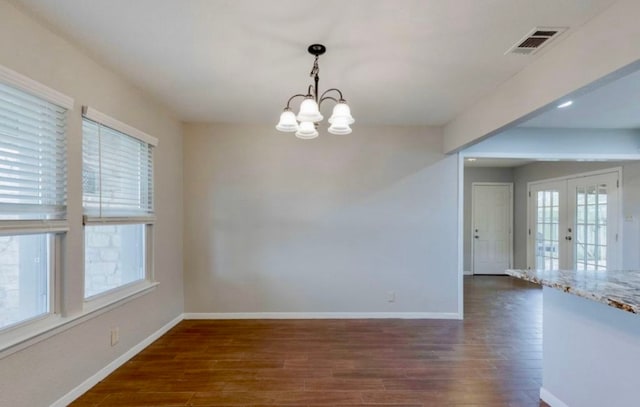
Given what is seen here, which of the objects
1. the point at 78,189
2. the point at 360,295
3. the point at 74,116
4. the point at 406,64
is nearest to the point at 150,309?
the point at 78,189

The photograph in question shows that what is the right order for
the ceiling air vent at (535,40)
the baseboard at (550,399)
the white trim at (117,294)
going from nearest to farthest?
the ceiling air vent at (535,40) < the baseboard at (550,399) < the white trim at (117,294)

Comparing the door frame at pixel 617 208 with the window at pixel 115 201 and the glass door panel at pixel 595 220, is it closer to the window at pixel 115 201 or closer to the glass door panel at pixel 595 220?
the glass door panel at pixel 595 220

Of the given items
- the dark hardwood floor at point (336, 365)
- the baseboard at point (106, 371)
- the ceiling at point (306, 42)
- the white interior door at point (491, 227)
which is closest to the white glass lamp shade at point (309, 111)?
the ceiling at point (306, 42)

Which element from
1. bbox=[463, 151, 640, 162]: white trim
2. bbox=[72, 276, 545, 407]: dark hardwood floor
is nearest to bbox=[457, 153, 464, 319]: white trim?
bbox=[463, 151, 640, 162]: white trim

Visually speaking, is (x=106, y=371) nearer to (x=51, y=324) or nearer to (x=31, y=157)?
(x=51, y=324)

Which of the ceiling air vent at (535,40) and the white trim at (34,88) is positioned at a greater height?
the ceiling air vent at (535,40)

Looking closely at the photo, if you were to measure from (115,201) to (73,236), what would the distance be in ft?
1.82

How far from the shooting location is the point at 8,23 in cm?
178

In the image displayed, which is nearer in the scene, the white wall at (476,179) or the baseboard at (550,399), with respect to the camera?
the baseboard at (550,399)

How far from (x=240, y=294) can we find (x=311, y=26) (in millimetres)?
3246

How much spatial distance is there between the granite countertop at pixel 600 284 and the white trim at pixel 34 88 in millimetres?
3251

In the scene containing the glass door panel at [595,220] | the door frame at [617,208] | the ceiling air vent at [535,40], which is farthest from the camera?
the glass door panel at [595,220]

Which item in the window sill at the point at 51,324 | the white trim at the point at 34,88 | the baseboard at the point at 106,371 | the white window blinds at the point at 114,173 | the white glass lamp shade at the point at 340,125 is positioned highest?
the white trim at the point at 34,88

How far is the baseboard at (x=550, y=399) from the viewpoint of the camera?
2179 millimetres
